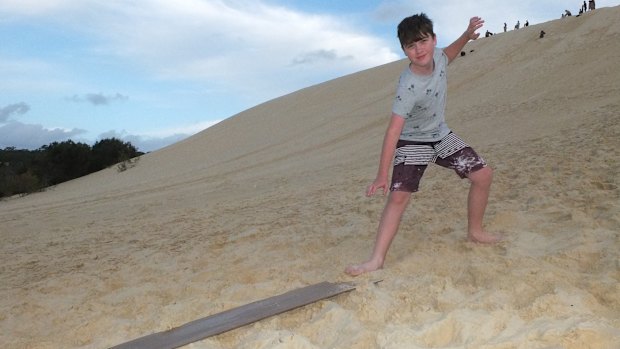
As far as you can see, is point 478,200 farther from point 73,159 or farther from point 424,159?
point 73,159

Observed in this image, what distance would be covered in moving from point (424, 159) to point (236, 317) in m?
1.38

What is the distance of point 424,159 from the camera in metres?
3.16

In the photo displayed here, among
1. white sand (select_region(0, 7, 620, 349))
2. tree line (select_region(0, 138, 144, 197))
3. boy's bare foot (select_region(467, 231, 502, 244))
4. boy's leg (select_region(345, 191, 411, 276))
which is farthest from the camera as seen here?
tree line (select_region(0, 138, 144, 197))

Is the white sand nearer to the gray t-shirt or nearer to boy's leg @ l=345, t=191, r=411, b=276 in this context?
boy's leg @ l=345, t=191, r=411, b=276

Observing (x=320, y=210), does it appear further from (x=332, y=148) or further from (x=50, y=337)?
(x=332, y=148)

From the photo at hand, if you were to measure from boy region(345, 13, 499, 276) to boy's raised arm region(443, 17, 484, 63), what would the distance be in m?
0.13

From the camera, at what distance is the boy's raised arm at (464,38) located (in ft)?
11.0

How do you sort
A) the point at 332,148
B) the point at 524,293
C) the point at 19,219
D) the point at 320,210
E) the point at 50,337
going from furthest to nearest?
the point at 332,148, the point at 19,219, the point at 320,210, the point at 50,337, the point at 524,293

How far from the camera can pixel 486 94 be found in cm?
1278

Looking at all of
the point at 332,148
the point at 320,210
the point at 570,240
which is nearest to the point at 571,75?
the point at 332,148

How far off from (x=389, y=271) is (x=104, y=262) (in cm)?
227

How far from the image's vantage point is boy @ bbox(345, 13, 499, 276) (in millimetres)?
2988

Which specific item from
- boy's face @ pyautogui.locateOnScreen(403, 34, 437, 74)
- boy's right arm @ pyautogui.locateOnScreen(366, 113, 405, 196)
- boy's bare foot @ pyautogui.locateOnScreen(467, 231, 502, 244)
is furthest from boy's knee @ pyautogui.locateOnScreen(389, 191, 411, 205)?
boy's face @ pyautogui.locateOnScreen(403, 34, 437, 74)

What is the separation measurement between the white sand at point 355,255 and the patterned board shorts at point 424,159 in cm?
45
